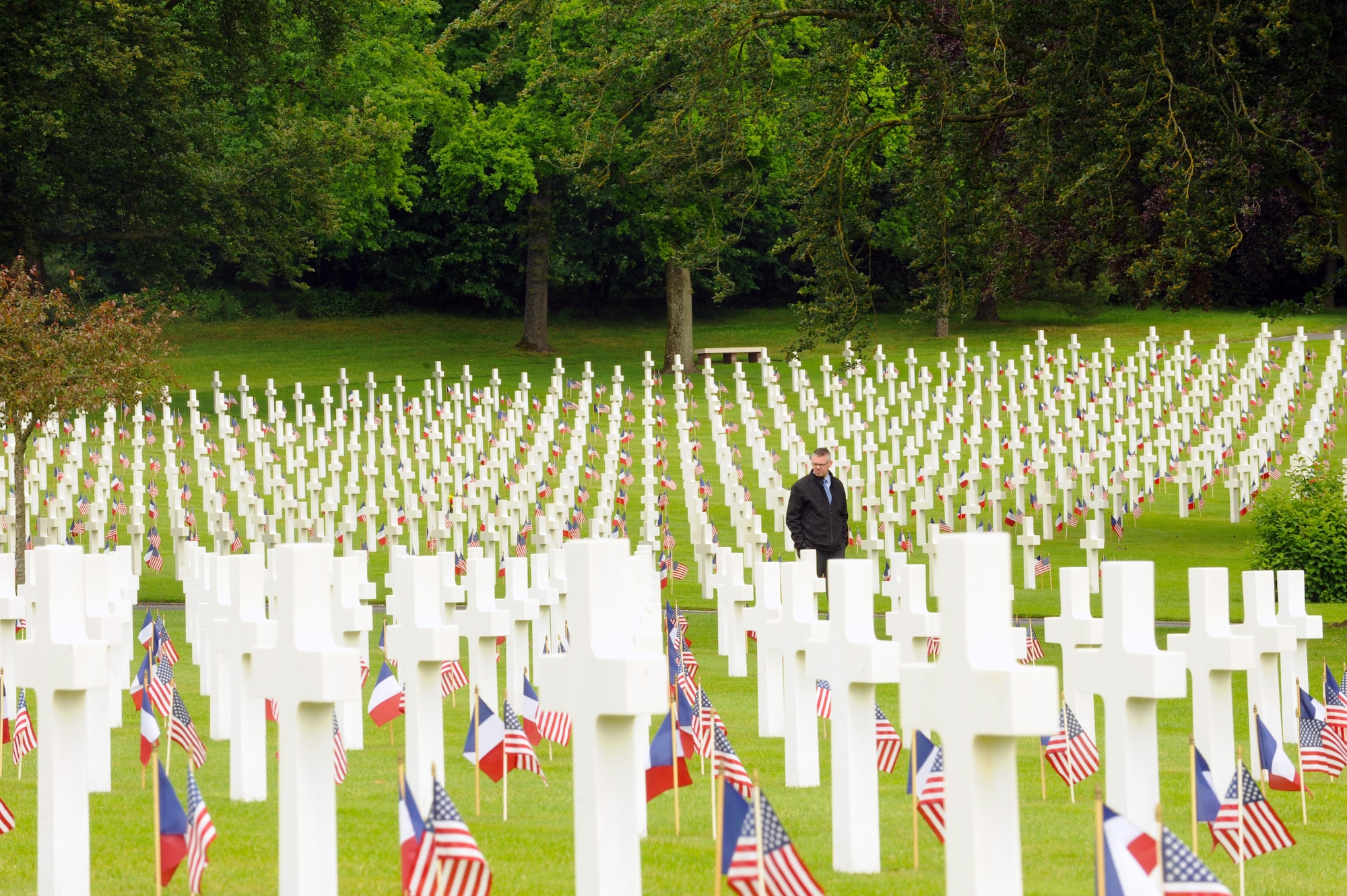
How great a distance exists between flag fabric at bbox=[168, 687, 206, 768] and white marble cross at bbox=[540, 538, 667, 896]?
3.65m

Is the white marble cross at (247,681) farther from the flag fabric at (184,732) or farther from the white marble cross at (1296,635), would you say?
the white marble cross at (1296,635)

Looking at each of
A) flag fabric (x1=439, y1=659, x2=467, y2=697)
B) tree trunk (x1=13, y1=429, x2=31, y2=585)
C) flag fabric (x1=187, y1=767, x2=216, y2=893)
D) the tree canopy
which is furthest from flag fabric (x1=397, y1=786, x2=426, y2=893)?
tree trunk (x1=13, y1=429, x2=31, y2=585)

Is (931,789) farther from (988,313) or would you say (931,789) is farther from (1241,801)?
(988,313)

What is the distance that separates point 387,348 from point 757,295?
55.2 feet

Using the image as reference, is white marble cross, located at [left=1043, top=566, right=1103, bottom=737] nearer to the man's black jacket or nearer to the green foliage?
the man's black jacket

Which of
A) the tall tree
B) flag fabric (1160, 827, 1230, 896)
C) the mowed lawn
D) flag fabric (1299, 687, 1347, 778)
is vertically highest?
the tall tree

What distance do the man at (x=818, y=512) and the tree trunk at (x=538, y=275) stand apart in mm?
35368

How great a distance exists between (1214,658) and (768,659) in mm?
3015

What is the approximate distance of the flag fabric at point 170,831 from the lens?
16.5 feet

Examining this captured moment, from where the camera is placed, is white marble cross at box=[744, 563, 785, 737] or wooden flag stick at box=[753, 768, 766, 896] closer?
wooden flag stick at box=[753, 768, 766, 896]

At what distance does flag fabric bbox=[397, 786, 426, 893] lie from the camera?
4.54m

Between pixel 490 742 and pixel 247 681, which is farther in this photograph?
pixel 247 681

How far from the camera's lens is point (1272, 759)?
657 cm

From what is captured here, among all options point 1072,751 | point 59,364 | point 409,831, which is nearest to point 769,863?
point 409,831
